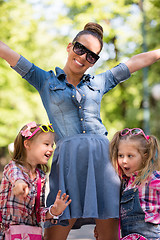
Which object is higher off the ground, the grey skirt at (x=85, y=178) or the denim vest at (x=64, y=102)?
the denim vest at (x=64, y=102)

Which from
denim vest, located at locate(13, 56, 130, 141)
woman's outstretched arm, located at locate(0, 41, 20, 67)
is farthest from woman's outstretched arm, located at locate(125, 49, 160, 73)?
woman's outstretched arm, located at locate(0, 41, 20, 67)

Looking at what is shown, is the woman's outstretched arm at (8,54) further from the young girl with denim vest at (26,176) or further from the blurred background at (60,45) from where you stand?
the blurred background at (60,45)

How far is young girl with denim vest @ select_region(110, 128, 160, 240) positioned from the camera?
10.1ft

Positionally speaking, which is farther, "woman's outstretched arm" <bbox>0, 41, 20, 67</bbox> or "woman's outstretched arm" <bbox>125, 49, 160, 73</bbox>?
"woman's outstretched arm" <bbox>125, 49, 160, 73</bbox>

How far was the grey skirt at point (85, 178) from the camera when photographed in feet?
9.53

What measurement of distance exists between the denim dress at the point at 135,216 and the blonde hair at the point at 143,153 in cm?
13

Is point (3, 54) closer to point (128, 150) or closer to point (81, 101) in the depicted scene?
point (81, 101)

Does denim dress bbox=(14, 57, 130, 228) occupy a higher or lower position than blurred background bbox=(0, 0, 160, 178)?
lower

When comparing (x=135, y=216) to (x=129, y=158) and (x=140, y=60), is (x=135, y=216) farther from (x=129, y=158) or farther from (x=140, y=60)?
(x=140, y=60)

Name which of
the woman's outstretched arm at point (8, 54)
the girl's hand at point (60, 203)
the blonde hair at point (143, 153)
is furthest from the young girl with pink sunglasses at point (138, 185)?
the woman's outstretched arm at point (8, 54)

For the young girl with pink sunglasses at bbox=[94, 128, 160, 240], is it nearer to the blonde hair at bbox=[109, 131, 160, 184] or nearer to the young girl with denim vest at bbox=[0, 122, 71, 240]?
the blonde hair at bbox=[109, 131, 160, 184]

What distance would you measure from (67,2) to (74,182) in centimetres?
Result: 1117

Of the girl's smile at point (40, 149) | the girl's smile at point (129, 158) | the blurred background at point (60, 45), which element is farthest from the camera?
the blurred background at point (60, 45)

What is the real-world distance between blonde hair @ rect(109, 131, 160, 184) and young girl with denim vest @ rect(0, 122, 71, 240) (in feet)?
1.78
